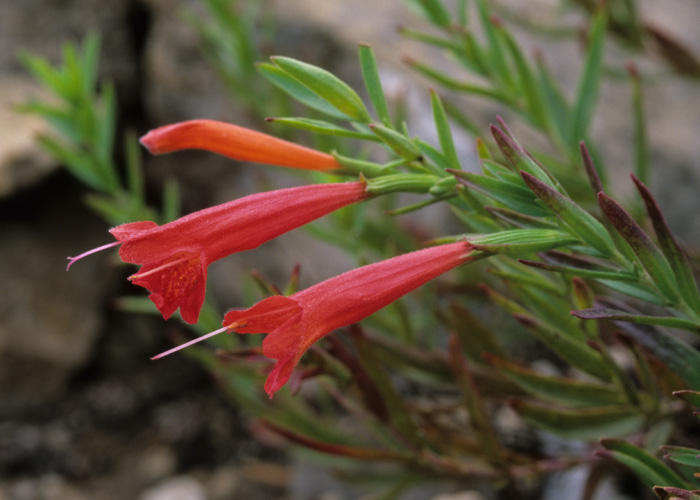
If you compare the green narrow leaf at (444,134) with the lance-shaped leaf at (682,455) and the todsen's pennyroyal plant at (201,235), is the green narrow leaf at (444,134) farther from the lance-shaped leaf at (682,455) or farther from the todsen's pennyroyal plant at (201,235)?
the lance-shaped leaf at (682,455)

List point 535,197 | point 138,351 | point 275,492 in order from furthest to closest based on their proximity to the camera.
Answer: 1. point 138,351
2. point 275,492
3. point 535,197

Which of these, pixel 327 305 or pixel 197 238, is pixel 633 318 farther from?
pixel 197 238

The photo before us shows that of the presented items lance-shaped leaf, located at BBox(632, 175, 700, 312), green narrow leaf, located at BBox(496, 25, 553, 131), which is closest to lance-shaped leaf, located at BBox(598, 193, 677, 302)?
lance-shaped leaf, located at BBox(632, 175, 700, 312)

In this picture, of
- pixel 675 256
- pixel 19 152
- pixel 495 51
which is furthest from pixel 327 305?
pixel 19 152

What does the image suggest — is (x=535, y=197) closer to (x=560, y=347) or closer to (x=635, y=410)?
(x=560, y=347)

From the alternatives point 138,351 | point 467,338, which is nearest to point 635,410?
point 467,338

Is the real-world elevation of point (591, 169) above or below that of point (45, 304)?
above

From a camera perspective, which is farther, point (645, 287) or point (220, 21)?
point (220, 21)

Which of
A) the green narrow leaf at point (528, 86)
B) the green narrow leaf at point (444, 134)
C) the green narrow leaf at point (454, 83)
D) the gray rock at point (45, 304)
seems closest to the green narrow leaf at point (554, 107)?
the green narrow leaf at point (528, 86)
